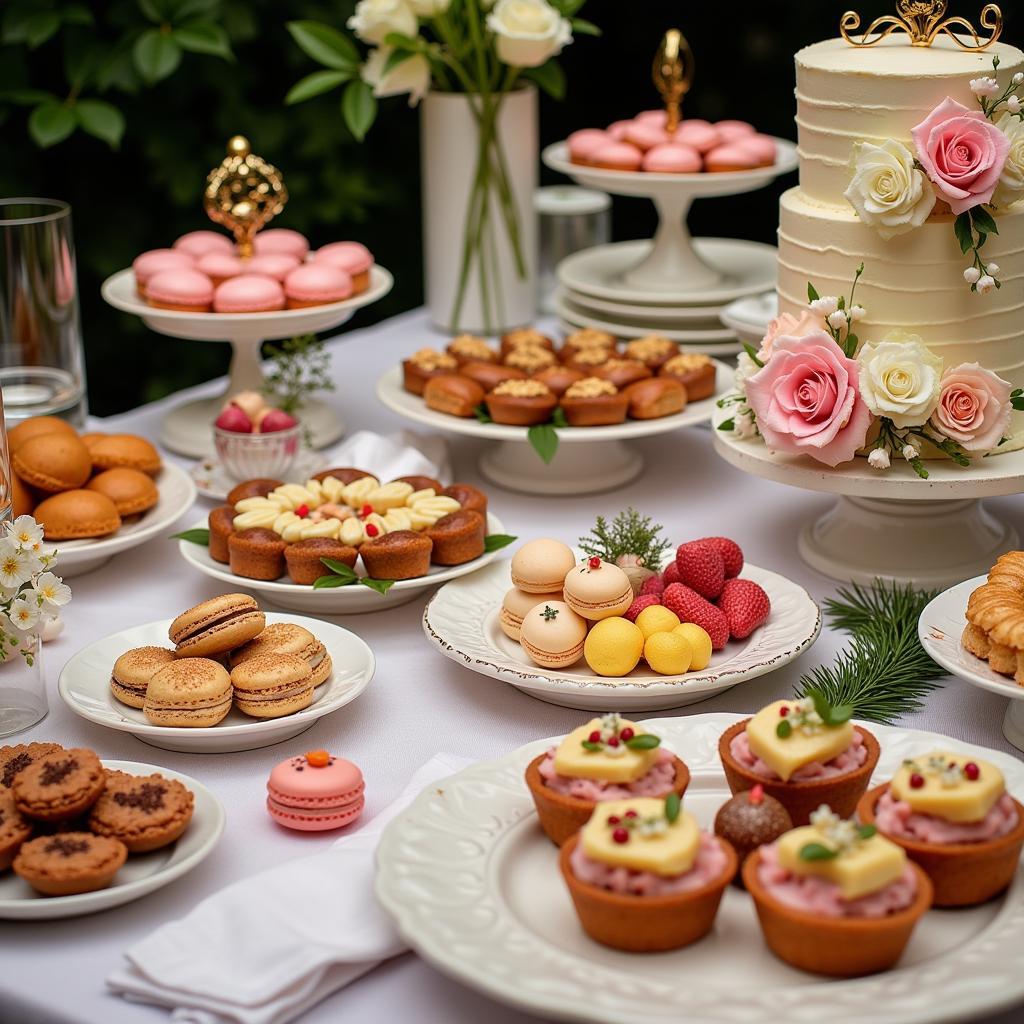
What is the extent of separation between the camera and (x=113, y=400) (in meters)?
3.41

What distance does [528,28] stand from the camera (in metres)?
2.20

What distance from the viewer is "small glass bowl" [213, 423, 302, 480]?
1781 mm

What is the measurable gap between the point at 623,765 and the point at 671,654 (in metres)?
0.31

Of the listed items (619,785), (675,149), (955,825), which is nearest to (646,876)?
(619,785)

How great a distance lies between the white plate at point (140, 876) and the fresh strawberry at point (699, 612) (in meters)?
0.49

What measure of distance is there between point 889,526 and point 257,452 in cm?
79

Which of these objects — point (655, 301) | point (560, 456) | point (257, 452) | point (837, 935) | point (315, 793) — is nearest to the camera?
point (837, 935)

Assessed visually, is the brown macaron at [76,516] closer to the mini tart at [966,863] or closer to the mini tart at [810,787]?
the mini tart at [810,787]

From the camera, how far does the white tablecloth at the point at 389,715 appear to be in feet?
3.17

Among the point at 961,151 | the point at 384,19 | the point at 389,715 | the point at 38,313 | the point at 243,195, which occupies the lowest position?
Result: the point at 389,715

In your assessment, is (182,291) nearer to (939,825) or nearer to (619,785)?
(619,785)

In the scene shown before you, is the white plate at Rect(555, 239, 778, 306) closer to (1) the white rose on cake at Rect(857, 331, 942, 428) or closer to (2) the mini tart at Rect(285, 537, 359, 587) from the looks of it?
(1) the white rose on cake at Rect(857, 331, 942, 428)

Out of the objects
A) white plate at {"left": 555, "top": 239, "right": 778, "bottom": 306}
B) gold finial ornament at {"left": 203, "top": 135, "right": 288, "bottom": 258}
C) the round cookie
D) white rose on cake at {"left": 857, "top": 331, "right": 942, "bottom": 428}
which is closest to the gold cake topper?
white rose on cake at {"left": 857, "top": 331, "right": 942, "bottom": 428}

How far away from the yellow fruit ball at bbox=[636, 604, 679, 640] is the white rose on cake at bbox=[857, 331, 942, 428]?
1.03 ft
